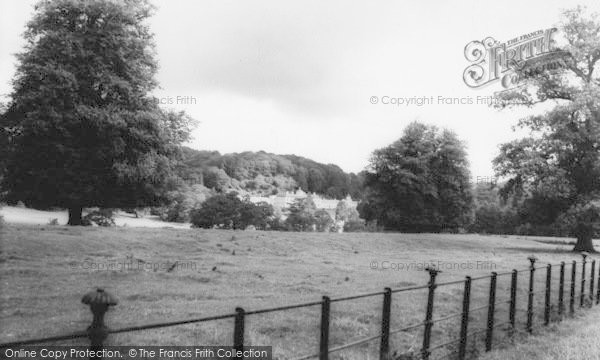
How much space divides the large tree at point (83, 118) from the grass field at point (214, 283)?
19.6 feet

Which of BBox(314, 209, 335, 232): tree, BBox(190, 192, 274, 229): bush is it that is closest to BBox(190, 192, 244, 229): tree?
BBox(190, 192, 274, 229): bush

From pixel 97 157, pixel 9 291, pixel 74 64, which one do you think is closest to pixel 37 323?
pixel 9 291

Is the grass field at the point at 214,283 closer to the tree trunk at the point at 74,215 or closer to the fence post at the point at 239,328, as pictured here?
the fence post at the point at 239,328

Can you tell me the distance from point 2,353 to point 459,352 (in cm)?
676

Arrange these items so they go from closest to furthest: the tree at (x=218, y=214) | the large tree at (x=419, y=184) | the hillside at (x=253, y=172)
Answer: the tree at (x=218, y=214)
the large tree at (x=419, y=184)
the hillside at (x=253, y=172)

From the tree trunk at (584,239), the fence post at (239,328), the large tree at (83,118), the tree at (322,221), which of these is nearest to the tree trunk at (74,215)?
the large tree at (83,118)

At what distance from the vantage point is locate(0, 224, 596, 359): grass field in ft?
28.3

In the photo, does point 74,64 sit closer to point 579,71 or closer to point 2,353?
point 2,353

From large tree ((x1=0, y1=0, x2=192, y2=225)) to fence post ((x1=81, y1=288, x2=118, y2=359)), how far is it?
22372 millimetres

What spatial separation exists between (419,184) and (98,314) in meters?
50.6

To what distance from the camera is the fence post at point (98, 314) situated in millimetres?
3172

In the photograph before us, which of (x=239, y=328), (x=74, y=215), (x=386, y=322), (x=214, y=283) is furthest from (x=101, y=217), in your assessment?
(x=239, y=328)

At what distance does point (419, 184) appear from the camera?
52.0 metres

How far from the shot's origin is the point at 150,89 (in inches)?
1142
